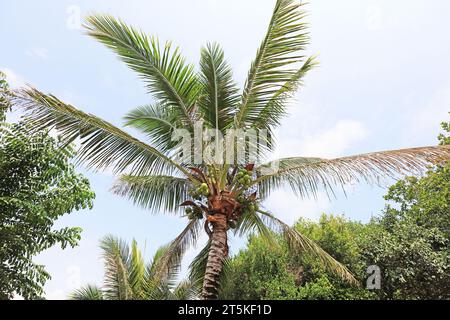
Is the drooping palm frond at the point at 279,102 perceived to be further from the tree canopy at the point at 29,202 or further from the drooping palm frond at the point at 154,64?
the tree canopy at the point at 29,202

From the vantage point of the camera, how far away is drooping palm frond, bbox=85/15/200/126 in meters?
8.23

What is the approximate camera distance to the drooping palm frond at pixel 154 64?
8.23 m

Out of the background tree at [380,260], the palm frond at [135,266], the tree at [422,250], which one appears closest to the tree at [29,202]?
the palm frond at [135,266]

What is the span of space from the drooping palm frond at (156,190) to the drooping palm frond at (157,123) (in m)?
0.65

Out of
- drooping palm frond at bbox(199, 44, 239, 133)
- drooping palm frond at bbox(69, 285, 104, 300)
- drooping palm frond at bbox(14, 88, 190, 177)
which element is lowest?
drooping palm frond at bbox(69, 285, 104, 300)

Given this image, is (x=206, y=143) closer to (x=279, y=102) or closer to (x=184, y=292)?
(x=279, y=102)

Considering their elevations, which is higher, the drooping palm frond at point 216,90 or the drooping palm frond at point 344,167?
the drooping palm frond at point 216,90

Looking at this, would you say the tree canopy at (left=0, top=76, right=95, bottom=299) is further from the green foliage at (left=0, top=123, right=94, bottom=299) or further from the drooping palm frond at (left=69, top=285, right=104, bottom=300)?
the drooping palm frond at (left=69, top=285, right=104, bottom=300)

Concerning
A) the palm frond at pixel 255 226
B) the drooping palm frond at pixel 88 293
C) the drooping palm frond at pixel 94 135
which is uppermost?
the drooping palm frond at pixel 94 135

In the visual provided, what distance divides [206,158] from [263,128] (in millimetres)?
1432

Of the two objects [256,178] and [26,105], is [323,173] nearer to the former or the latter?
[256,178]

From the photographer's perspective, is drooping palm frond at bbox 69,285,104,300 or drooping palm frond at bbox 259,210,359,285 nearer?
drooping palm frond at bbox 259,210,359,285

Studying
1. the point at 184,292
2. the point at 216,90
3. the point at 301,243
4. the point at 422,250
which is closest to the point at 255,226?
the point at 301,243

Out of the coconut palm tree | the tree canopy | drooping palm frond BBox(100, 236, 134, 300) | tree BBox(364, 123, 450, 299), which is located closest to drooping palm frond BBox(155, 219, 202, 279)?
the coconut palm tree
